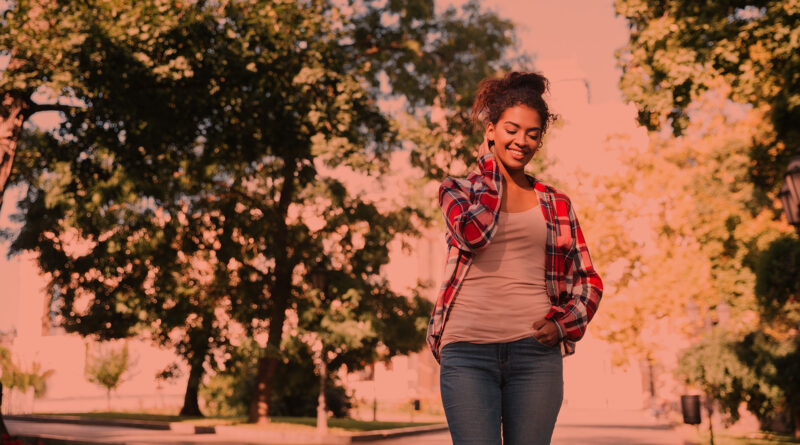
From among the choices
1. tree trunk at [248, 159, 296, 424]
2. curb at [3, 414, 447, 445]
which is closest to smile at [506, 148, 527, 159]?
curb at [3, 414, 447, 445]

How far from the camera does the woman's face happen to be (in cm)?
291

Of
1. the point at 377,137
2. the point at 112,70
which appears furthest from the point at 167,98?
the point at 377,137

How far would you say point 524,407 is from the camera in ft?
8.73

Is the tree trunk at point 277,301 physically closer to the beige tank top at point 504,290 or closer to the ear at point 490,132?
the ear at point 490,132

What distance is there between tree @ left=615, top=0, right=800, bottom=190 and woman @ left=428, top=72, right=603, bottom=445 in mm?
10145

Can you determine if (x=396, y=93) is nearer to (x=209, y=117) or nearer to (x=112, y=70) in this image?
(x=209, y=117)

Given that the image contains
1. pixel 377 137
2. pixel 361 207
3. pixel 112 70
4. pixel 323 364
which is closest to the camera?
pixel 112 70

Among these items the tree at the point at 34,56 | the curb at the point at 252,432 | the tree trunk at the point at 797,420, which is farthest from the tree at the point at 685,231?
the tree at the point at 34,56

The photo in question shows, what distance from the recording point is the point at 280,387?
25.6m

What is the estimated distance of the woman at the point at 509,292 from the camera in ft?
8.71

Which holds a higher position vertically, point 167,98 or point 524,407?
point 167,98

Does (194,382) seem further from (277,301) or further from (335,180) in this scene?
(335,180)

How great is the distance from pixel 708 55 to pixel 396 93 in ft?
40.6

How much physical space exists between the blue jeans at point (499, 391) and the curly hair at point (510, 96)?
2.77ft
